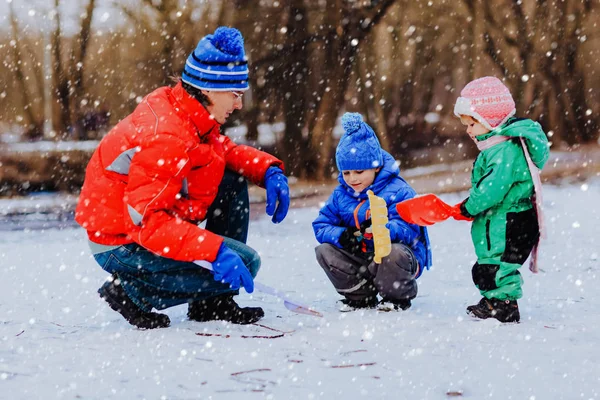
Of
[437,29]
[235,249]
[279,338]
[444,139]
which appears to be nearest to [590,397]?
[279,338]

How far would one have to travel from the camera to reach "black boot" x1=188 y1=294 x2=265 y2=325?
12.3ft

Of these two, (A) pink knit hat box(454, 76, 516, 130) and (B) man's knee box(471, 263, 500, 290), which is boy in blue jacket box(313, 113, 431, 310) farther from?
(A) pink knit hat box(454, 76, 516, 130)

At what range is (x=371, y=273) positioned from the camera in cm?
405

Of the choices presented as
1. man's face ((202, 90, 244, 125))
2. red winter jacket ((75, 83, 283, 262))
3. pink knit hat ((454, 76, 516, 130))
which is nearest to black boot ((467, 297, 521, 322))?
pink knit hat ((454, 76, 516, 130))

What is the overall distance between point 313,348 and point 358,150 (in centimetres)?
116

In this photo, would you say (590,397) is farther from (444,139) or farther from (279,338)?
(444,139)

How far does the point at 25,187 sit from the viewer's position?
1096 cm

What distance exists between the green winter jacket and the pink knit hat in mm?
53

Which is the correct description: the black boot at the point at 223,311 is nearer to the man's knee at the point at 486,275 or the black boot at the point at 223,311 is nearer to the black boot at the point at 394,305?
the black boot at the point at 394,305

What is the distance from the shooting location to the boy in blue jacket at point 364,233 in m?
3.98

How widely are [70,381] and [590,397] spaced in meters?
1.76

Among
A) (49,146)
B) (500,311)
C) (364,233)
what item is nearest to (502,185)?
(500,311)

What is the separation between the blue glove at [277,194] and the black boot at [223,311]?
0.44 m

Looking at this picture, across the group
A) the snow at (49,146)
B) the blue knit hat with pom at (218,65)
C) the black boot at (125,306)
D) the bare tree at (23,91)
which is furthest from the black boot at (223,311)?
Result: the bare tree at (23,91)
